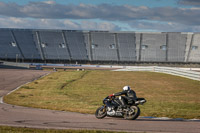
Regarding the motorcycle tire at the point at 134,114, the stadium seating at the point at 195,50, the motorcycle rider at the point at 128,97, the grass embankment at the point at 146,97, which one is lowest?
the stadium seating at the point at 195,50

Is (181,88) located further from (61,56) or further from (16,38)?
(16,38)

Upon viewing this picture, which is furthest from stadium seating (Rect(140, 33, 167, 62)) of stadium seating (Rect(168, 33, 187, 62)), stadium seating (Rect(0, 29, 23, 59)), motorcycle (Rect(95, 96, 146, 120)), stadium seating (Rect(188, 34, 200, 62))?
motorcycle (Rect(95, 96, 146, 120))

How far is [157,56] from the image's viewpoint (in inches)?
3214

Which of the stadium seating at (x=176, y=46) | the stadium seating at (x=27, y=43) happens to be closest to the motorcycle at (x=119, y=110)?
the stadium seating at (x=176, y=46)

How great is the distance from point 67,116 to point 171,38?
73.8 meters

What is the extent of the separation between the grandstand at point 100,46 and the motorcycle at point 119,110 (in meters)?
67.4

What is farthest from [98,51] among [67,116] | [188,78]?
[67,116]

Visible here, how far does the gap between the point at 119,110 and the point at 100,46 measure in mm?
71826

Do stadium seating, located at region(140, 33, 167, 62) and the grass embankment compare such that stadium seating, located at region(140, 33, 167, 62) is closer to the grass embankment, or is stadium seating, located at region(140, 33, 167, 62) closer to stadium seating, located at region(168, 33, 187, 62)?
stadium seating, located at region(168, 33, 187, 62)

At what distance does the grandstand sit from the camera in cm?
8150

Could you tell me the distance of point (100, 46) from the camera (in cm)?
8531

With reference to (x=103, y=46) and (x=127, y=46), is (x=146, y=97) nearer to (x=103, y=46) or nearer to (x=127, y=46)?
(x=127, y=46)

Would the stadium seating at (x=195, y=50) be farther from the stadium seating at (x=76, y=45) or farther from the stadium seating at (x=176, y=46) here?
the stadium seating at (x=76, y=45)

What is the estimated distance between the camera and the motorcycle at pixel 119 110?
1342 centimetres
